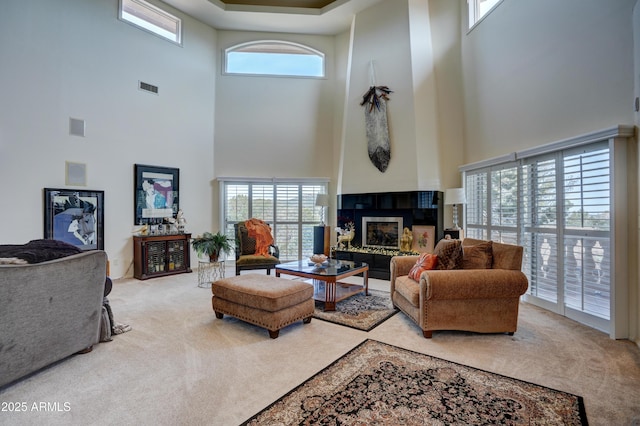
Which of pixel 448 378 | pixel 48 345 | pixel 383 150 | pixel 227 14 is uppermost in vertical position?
pixel 227 14

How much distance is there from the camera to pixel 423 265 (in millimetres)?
3654

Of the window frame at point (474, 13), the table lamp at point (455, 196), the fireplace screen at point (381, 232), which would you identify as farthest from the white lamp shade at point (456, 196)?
the window frame at point (474, 13)

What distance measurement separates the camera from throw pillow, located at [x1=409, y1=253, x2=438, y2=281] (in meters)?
3.58

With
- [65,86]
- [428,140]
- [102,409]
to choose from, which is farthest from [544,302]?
[65,86]

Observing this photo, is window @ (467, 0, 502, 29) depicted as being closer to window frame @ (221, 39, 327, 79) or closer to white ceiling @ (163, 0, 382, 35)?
white ceiling @ (163, 0, 382, 35)

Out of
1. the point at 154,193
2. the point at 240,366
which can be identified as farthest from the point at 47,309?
the point at 154,193

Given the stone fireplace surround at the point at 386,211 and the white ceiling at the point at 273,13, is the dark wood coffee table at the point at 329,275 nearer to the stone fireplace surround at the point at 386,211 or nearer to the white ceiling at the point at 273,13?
the stone fireplace surround at the point at 386,211

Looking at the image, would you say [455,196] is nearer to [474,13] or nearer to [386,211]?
[386,211]

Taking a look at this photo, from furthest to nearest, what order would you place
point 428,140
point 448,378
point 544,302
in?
point 428,140 → point 544,302 → point 448,378

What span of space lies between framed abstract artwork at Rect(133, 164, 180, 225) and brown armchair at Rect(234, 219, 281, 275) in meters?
1.71

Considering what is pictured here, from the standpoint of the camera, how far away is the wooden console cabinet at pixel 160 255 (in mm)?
5781

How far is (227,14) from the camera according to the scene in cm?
693

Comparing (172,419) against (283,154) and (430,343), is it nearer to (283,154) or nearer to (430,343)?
(430,343)

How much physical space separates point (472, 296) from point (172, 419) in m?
A: 2.69
